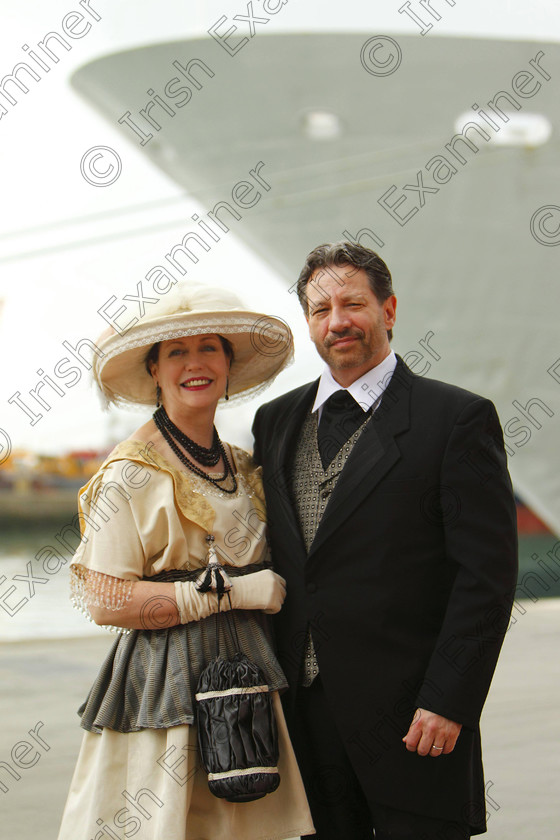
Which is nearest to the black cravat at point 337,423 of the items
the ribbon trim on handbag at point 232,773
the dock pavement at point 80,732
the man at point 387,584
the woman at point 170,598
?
the man at point 387,584

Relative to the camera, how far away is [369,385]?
2.11m

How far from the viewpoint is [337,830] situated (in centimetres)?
206

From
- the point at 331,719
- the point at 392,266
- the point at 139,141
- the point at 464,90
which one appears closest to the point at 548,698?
the point at 392,266

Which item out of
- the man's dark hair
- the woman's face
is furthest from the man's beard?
the woman's face

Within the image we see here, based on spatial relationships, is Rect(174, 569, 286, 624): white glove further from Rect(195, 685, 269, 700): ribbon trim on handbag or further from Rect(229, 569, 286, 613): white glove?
Rect(195, 685, 269, 700): ribbon trim on handbag

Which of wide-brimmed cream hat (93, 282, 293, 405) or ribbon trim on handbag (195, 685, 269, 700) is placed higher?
wide-brimmed cream hat (93, 282, 293, 405)

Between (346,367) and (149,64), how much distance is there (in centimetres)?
431

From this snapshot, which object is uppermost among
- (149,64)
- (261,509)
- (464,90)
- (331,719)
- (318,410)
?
(464,90)

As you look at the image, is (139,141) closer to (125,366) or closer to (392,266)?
(392,266)

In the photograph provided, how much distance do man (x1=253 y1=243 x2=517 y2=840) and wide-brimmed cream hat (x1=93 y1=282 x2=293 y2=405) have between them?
19 centimetres

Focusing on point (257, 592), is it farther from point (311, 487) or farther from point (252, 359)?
point (252, 359)

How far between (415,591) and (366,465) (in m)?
0.31

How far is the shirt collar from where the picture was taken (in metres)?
2.10

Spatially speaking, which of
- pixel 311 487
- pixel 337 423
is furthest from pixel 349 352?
pixel 311 487
